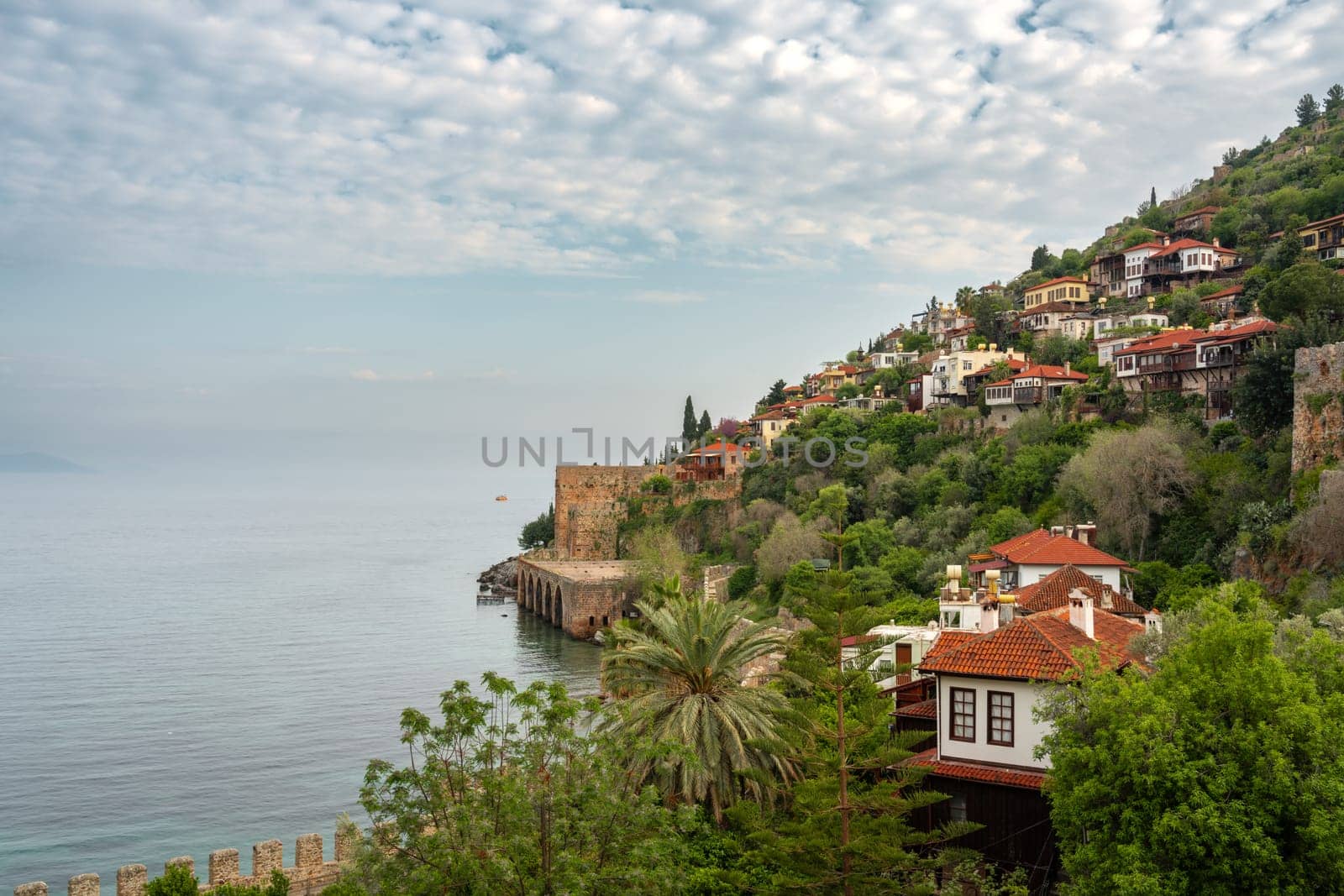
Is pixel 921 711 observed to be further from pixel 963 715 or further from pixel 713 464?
pixel 713 464

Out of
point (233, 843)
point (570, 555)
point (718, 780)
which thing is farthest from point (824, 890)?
point (570, 555)

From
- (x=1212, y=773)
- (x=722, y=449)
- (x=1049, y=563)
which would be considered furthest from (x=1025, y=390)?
(x=1212, y=773)

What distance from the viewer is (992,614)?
20859mm

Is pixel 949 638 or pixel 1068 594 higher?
pixel 1068 594

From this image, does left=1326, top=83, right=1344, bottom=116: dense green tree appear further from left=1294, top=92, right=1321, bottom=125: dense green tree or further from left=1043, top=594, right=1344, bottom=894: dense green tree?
left=1043, top=594, right=1344, bottom=894: dense green tree

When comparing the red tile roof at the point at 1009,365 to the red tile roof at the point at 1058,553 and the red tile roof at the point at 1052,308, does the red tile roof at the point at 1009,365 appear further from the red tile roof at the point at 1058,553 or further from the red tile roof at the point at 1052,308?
the red tile roof at the point at 1058,553

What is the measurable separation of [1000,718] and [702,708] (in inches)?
197

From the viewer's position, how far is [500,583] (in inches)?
3246

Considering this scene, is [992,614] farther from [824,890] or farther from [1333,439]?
[1333,439]

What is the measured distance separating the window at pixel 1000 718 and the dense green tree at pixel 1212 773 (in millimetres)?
2826

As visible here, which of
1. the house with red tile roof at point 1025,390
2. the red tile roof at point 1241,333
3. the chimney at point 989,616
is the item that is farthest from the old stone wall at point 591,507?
the chimney at point 989,616

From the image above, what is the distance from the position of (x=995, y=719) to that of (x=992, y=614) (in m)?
4.00

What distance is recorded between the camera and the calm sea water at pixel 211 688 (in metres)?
27.0

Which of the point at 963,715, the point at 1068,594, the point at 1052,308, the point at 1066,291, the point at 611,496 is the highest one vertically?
the point at 1066,291
